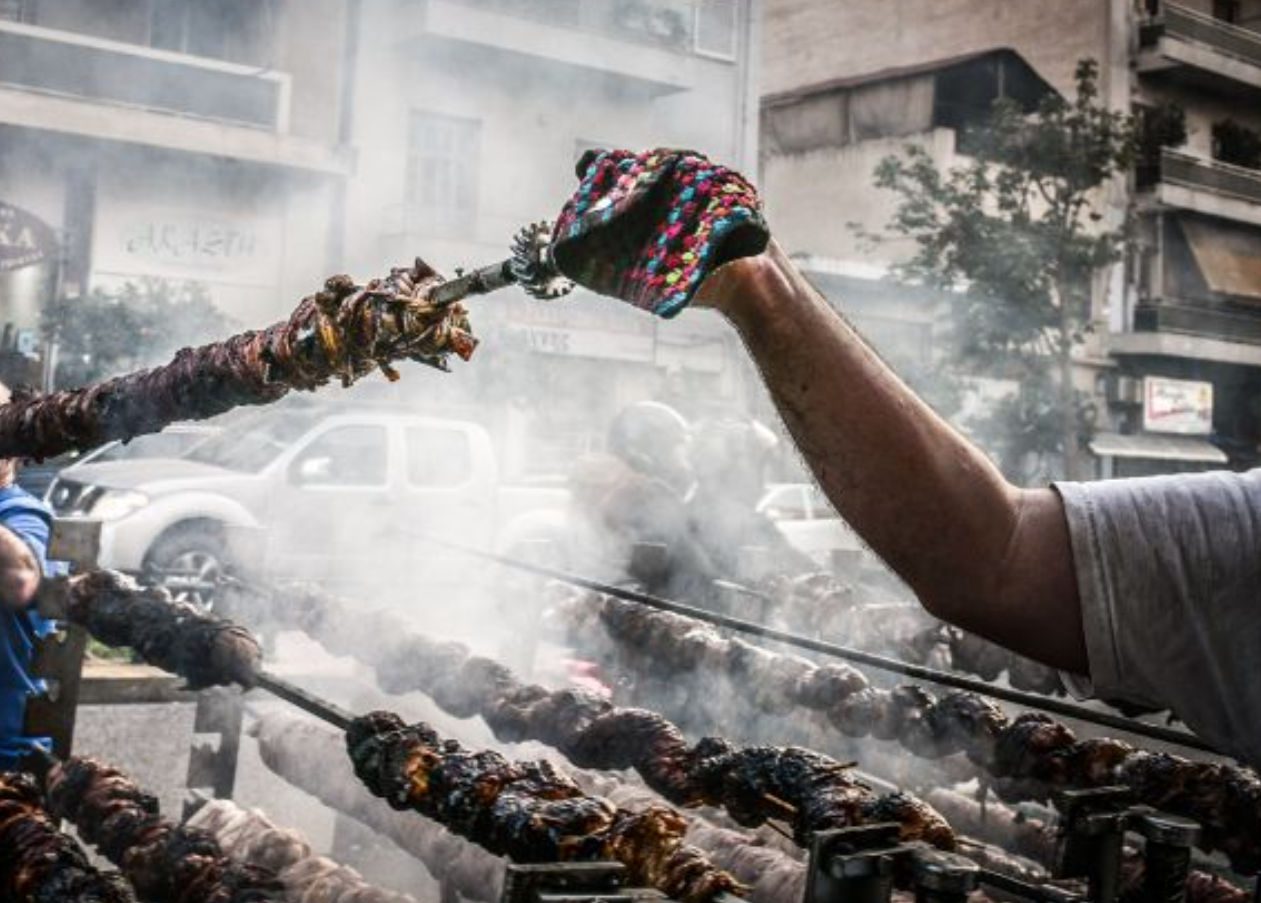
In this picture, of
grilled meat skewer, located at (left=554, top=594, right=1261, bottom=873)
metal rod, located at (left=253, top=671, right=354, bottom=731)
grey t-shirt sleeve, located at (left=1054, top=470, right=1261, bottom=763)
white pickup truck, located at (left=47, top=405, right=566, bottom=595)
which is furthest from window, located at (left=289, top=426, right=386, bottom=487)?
grey t-shirt sleeve, located at (left=1054, top=470, right=1261, bottom=763)

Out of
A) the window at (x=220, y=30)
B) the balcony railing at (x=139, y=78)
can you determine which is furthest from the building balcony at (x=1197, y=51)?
the window at (x=220, y=30)

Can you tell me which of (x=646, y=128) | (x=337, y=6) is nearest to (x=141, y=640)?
(x=337, y=6)

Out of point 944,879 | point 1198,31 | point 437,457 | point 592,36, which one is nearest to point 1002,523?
point 944,879

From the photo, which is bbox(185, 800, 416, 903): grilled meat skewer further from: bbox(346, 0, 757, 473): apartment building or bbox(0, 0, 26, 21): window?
bbox(0, 0, 26, 21): window

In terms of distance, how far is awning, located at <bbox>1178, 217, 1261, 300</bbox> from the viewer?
96.8 feet

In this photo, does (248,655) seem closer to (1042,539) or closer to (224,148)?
(1042,539)

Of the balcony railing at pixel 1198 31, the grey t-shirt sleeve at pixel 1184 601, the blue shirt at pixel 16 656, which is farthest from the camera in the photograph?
the balcony railing at pixel 1198 31

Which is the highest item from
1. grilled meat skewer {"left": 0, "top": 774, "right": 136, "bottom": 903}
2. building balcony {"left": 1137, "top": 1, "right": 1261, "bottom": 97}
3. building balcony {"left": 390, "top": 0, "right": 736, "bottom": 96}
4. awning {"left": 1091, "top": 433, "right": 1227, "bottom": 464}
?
building balcony {"left": 1137, "top": 1, "right": 1261, "bottom": 97}

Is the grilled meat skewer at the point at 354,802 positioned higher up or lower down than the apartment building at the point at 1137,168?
lower down

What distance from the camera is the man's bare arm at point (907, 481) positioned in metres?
1.77

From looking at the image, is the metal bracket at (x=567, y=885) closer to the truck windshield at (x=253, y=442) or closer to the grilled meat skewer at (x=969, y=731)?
the grilled meat skewer at (x=969, y=731)

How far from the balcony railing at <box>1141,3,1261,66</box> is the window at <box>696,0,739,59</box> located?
11.0 metres

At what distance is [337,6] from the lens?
18.6 metres

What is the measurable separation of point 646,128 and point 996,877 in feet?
65.3
